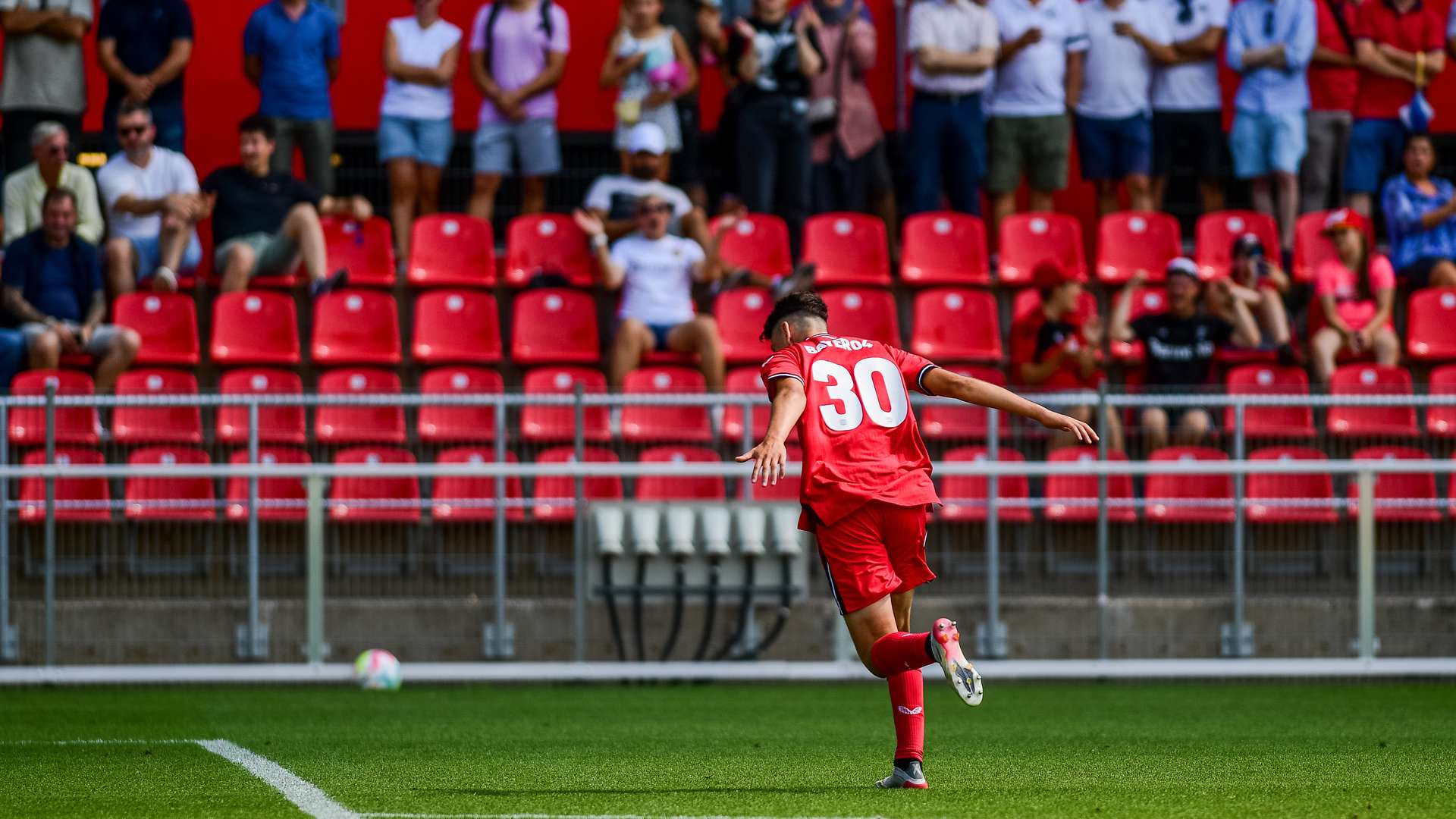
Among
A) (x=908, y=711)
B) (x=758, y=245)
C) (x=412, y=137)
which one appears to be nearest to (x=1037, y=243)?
(x=758, y=245)

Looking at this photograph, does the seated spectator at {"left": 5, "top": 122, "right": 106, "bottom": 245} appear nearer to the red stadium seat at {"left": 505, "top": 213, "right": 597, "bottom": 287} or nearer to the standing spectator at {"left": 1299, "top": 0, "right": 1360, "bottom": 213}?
the red stadium seat at {"left": 505, "top": 213, "right": 597, "bottom": 287}

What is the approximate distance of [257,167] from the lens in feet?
50.6

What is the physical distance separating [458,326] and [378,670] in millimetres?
4060

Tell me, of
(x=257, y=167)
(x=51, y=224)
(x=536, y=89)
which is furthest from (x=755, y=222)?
(x=51, y=224)

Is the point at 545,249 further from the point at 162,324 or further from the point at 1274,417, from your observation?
the point at 1274,417

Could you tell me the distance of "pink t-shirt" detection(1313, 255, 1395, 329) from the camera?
1544cm

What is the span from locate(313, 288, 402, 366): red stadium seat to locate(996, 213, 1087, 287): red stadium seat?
188 inches

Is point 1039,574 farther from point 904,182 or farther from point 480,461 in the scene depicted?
point 904,182

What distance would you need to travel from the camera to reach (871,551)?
7.07m

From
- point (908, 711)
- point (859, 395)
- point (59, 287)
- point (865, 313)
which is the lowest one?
point (908, 711)

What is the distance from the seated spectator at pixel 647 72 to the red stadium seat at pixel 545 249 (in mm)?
684

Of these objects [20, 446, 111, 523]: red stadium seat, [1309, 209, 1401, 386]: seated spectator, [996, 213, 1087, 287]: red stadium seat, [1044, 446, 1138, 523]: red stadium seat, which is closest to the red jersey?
[1044, 446, 1138, 523]: red stadium seat

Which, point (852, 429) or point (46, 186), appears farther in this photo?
point (46, 186)

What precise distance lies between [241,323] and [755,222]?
397 centimetres
